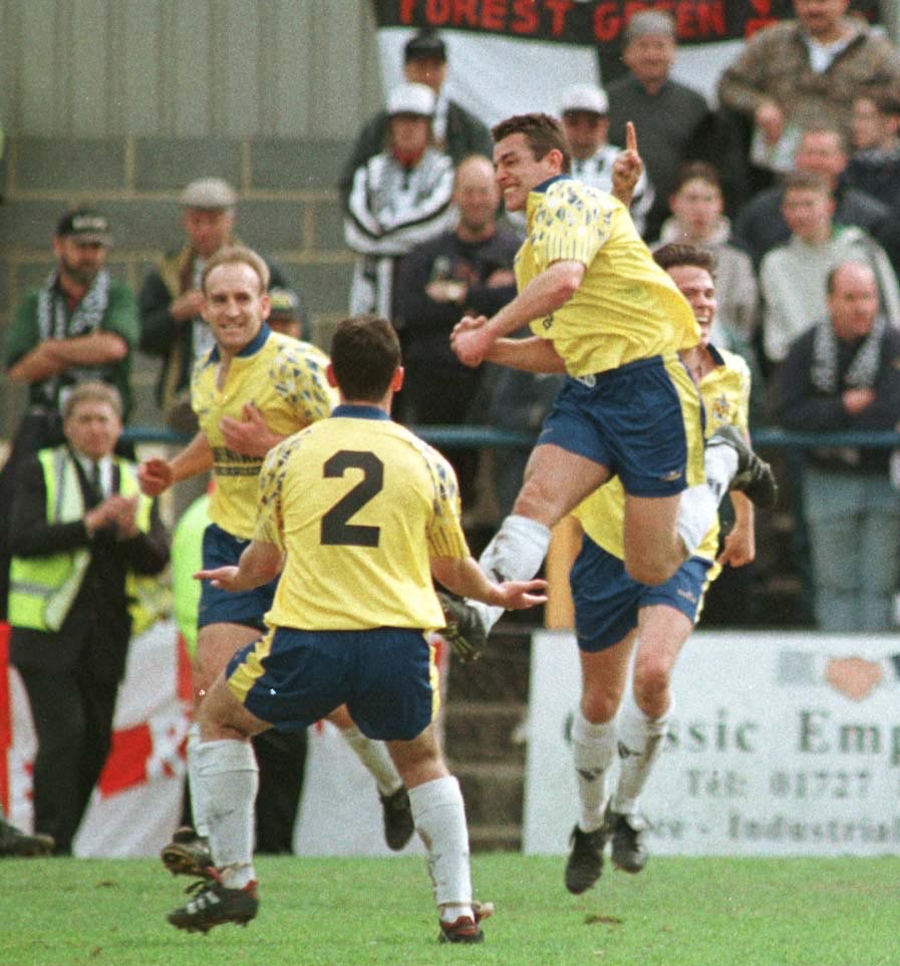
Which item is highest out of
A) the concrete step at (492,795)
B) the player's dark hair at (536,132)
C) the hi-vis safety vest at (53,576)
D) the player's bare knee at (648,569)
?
the player's dark hair at (536,132)

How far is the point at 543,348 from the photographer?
8086mm

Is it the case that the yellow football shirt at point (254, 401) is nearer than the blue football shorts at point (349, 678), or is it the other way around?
the blue football shorts at point (349, 678)

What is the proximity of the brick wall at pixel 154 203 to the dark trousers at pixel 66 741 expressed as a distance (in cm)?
373

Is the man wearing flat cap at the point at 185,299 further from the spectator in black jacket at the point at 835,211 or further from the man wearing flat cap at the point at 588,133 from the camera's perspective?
the spectator in black jacket at the point at 835,211

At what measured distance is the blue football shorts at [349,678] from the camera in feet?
22.0

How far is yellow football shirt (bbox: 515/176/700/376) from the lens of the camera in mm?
7895

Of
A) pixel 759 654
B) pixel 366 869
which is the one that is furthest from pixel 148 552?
pixel 759 654

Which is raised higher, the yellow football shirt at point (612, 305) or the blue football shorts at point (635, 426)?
the yellow football shirt at point (612, 305)

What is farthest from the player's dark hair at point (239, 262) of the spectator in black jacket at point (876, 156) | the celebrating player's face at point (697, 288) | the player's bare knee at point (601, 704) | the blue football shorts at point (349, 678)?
the spectator in black jacket at point (876, 156)

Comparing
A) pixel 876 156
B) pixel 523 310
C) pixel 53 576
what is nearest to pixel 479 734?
pixel 53 576

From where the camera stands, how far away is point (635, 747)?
9023mm

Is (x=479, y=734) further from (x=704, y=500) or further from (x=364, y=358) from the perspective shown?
(x=364, y=358)

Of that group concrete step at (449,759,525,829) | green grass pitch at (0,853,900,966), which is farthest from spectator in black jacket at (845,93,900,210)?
green grass pitch at (0,853,900,966)

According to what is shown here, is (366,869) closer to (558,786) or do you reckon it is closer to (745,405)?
(558,786)
